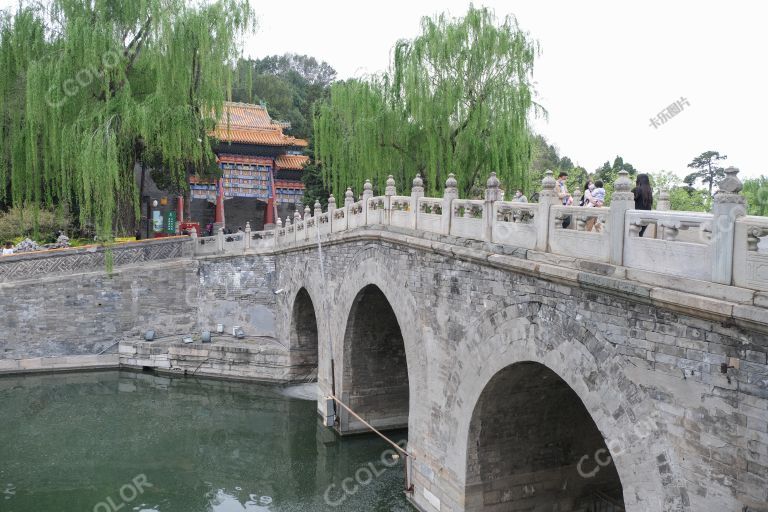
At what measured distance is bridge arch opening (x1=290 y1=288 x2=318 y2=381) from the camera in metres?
17.1

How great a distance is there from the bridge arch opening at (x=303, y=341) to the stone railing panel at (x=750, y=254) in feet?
44.1

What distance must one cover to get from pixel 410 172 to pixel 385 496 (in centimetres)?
834

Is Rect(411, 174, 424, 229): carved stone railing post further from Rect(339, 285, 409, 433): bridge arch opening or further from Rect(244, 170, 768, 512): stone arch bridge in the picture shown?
Rect(339, 285, 409, 433): bridge arch opening

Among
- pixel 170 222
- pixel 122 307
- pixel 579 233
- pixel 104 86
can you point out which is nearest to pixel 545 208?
pixel 579 233

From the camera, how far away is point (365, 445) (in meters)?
13.0

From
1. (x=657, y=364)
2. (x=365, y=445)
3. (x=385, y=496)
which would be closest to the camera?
(x=657, y=364)

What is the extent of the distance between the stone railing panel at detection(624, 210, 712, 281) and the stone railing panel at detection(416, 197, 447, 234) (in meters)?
3.75

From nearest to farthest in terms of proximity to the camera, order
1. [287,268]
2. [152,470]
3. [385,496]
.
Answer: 1. [385,496]
2. [152,470]
3. [287,268]

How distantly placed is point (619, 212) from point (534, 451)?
4.19 m

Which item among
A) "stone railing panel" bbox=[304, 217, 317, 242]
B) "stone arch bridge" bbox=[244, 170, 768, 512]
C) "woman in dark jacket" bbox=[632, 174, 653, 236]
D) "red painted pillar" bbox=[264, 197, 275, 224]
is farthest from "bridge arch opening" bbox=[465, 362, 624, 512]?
"red painted pillar" bbox=[264, 197, 275, 224]

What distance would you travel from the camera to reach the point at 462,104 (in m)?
14.6

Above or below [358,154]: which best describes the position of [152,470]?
below

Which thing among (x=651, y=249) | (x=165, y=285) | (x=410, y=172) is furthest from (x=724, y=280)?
(x=165, y=285)

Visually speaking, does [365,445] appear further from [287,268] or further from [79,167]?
[79,167]
